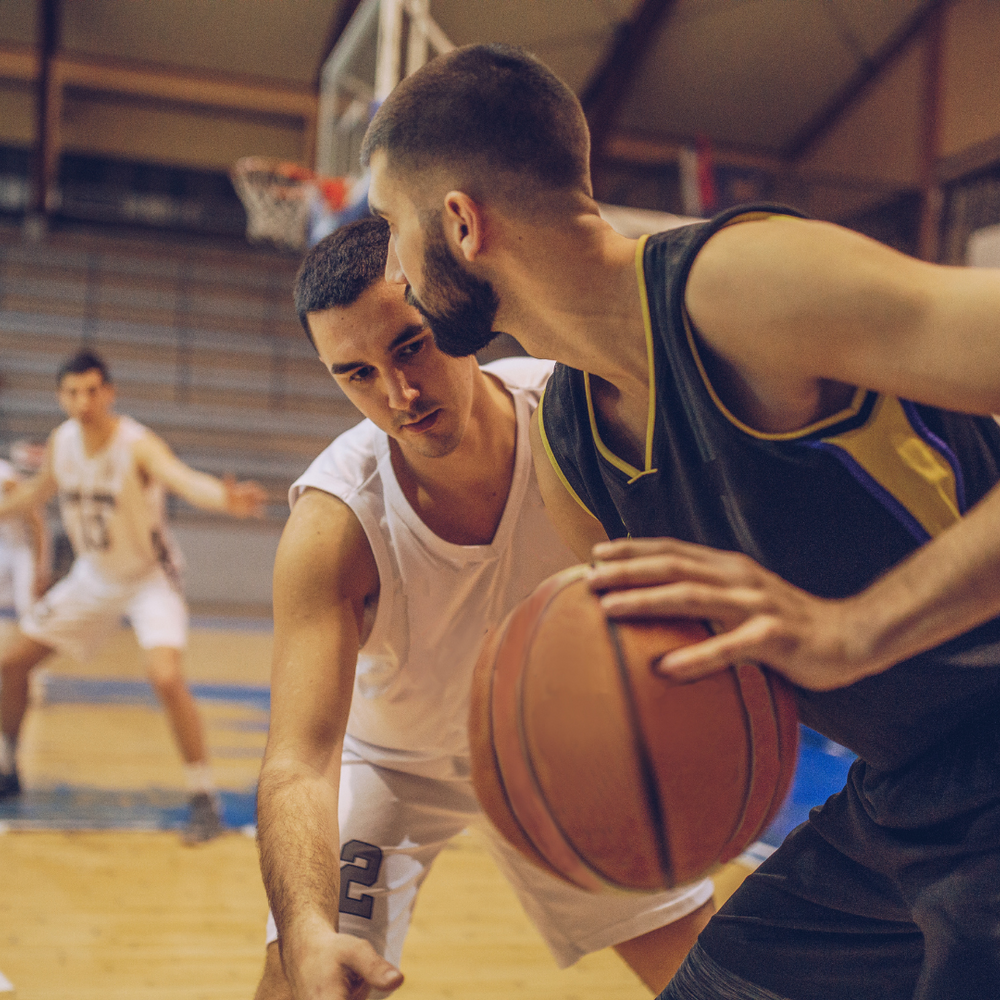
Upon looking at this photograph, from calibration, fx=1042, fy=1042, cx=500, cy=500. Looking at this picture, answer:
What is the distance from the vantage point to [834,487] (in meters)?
1.27

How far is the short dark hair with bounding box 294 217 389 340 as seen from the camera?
2.01 m

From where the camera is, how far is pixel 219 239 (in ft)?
40.2

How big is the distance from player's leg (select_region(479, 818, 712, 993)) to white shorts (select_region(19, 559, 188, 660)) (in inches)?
111

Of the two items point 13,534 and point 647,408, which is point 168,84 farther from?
point 647,408

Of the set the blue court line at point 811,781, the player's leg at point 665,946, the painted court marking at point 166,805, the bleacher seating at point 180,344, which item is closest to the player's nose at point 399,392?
the player's leg at point 665,946

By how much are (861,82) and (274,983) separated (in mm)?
13231

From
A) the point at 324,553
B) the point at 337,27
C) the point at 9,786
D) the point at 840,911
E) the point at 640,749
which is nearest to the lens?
the point at 640,749

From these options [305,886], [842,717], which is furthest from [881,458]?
[305,886]

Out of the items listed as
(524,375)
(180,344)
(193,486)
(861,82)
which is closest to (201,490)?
(193,486)

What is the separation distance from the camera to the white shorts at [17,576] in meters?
6.95

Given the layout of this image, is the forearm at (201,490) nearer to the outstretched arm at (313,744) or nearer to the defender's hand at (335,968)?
the outstretched arm at (313,744)

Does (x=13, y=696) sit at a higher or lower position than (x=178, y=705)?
higher

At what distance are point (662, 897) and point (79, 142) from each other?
40.0ft

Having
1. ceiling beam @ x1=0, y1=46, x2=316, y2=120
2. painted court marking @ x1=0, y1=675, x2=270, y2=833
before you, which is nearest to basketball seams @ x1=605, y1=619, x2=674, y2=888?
painted court marking @ x1=0, y1=675, x2=270, y2=833
